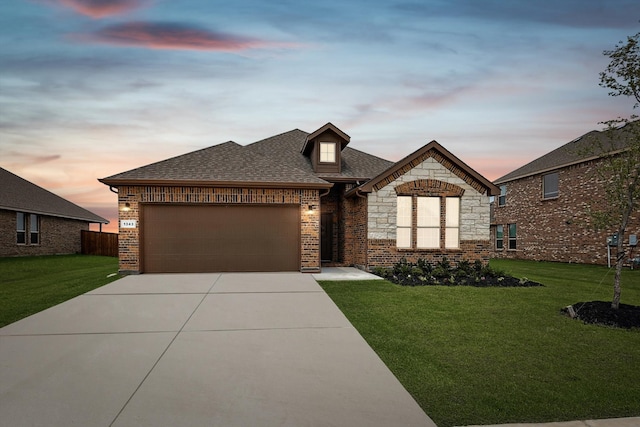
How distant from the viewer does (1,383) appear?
12.2 ft

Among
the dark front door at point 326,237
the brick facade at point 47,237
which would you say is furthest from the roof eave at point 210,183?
the brick facade at point 47,237

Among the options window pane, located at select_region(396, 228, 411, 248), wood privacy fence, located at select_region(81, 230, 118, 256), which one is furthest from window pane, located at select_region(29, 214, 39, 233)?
window pane, located at select_region(396, 228, 411, 248)

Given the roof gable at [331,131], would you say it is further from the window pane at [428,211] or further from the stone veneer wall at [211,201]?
the window pane at [428,211]

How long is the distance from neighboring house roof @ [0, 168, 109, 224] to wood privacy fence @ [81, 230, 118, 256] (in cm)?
166

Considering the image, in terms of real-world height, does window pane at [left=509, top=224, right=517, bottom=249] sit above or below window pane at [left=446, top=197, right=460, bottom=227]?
below

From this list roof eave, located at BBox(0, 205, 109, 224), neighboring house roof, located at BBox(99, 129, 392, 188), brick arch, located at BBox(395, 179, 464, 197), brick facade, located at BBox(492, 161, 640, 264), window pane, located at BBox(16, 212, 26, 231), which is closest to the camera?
neighboring house roof, located at BBox(99, 129, 392, 188)

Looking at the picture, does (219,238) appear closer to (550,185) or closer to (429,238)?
(429,238)

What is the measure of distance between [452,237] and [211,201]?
9411mm

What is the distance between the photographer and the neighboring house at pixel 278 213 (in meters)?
12.0

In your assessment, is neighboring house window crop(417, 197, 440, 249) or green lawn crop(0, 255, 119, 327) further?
neighboring house window crop(417, 197, 440, 249)

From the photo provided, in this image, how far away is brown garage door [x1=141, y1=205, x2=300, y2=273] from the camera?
12227 millimetres

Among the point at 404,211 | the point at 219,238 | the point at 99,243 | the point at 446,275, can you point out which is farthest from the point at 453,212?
the point at 99,243

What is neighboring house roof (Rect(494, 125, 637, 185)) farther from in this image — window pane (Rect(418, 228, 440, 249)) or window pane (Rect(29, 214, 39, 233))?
window pane (Rect(29, 214, 39, 233))

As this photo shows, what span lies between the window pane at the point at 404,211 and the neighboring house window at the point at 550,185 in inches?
511
